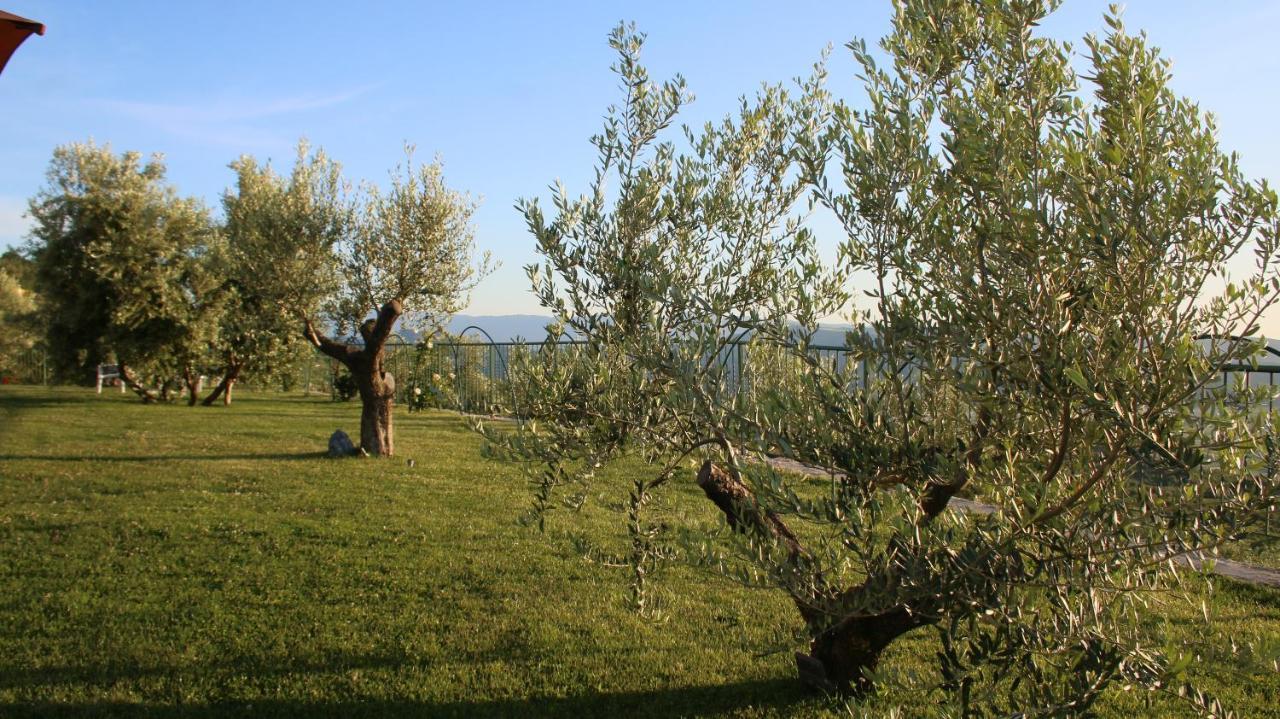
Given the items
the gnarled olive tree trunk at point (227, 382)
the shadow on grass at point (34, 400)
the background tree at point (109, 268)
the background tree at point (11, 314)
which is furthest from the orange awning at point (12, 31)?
the background tree at point (11, 314)

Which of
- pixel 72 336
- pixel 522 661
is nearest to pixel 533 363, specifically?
pixel 522 661

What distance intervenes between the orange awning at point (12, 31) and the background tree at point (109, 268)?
2064cm

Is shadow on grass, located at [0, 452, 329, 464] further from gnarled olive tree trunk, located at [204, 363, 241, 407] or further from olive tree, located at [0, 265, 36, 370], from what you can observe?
olive tree, located at [0, 265, 36, 370]

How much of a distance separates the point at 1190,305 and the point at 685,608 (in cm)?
507

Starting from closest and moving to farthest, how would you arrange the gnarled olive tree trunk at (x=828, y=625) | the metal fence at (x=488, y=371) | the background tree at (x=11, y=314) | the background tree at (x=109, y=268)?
the metal fence at (x=488, y=371) < the gnarled olive tree trunk at (x=828, y=625) < the background tree at (x=109, y=268) < the background tree at (x=11, y=314)

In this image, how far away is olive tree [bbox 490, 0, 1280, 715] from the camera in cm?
275

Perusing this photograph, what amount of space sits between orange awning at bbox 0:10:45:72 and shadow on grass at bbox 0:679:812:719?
3713mm

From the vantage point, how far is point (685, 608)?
7141 mm

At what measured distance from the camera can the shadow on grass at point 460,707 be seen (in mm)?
5199

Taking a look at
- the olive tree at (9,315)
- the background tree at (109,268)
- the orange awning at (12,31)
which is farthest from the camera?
the olive tree at (9,315)

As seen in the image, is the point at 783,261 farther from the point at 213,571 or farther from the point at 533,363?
the point at 213,571

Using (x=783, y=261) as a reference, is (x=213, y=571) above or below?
below

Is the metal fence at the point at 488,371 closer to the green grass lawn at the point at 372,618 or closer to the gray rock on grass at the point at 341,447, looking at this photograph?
the green grass lawn at the point at 372,618

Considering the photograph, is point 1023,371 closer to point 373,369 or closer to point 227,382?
point 373,369
